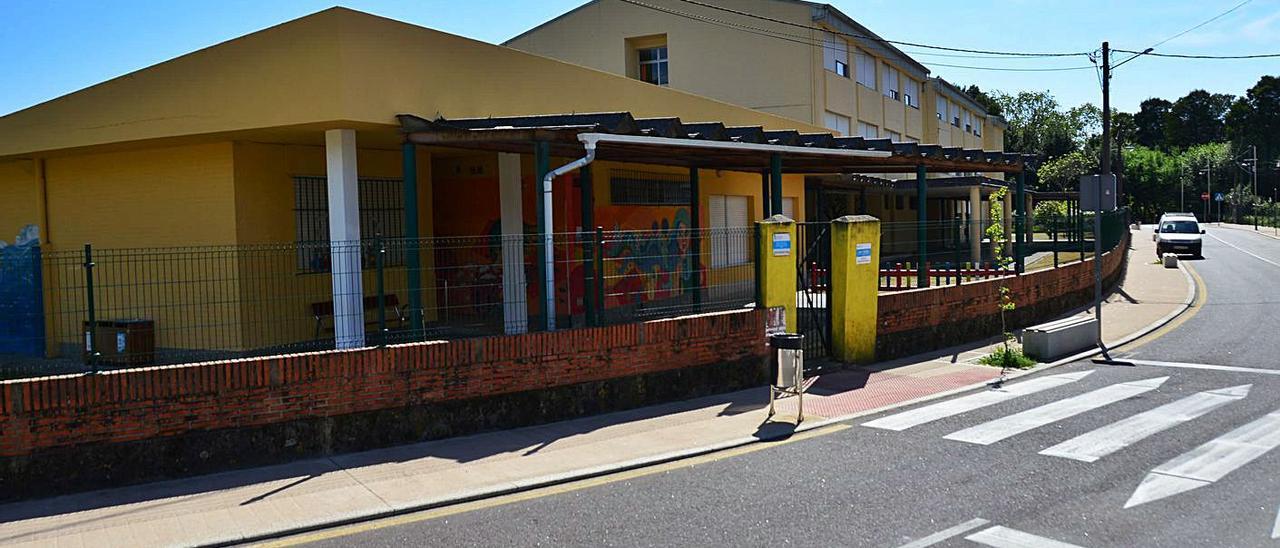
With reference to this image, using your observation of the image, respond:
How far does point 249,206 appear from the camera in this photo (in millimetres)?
14133

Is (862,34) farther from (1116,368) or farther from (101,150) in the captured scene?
(101,150)

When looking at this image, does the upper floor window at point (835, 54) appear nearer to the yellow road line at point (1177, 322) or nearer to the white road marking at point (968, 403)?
the yellow road line at point (1177, 322)

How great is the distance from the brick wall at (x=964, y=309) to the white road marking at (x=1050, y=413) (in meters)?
3.31

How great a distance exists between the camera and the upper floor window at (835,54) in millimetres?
31500

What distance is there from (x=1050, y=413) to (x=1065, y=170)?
79.7 metres

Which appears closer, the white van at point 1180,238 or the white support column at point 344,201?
the white support column at point 344,201

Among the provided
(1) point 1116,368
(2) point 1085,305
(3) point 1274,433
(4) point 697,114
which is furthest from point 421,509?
(2) point 1085,305

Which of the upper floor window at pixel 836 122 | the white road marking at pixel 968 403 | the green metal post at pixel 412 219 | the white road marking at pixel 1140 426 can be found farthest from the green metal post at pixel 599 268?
the upper floor window at pixel 836 122

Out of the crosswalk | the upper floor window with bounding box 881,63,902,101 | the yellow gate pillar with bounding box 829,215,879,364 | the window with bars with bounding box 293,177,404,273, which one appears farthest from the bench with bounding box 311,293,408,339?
the upper floor window with bounding box 881,63,902,101

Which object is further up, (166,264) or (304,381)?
(166,264)

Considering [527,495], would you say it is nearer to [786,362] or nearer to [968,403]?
[786,362]

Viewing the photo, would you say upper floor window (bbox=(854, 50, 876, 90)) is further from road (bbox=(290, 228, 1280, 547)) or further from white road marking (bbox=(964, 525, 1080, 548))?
white road marking (bbox=(964, 525, 1080, 548))

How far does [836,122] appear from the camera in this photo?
1284 inches

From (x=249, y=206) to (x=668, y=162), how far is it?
7.82 meters
